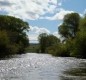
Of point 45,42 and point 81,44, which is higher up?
point 45,42

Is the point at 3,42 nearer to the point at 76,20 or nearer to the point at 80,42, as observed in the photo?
the point at 80,42

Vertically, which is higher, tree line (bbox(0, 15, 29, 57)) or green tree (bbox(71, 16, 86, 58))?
tree line (bbox(0, 15, 29, 57))

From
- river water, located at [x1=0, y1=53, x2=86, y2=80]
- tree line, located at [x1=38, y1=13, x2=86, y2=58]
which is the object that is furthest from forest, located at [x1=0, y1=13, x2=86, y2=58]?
river water, located at [x1=0, y1=53, x2=86, y2=80]

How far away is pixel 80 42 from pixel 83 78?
187 feet

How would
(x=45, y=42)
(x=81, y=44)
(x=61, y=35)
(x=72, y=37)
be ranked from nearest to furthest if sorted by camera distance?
(x=81, y=44) < (x=72, y=37) < (x=61, y=35) < (x=45, y=42)

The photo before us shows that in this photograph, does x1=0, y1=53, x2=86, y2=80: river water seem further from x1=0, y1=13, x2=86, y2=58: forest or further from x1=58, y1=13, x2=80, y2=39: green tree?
x1=58, y1=13, x2=80, y2=39: green tree

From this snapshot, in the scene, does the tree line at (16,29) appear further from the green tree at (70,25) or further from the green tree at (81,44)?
the green tree at (81,44)

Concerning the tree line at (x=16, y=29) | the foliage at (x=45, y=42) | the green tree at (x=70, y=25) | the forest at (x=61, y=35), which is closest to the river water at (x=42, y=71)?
the forest at (x=61, y=35)

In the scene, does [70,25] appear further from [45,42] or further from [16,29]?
[45,42]

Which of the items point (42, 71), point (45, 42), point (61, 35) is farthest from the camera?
point (45, 42)

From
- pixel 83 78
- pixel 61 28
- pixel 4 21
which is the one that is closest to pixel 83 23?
pixel 61 28

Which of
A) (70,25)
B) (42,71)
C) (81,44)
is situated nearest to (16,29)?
(70,25)

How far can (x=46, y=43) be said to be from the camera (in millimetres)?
196375

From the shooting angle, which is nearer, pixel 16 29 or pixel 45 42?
pixel 16 29
